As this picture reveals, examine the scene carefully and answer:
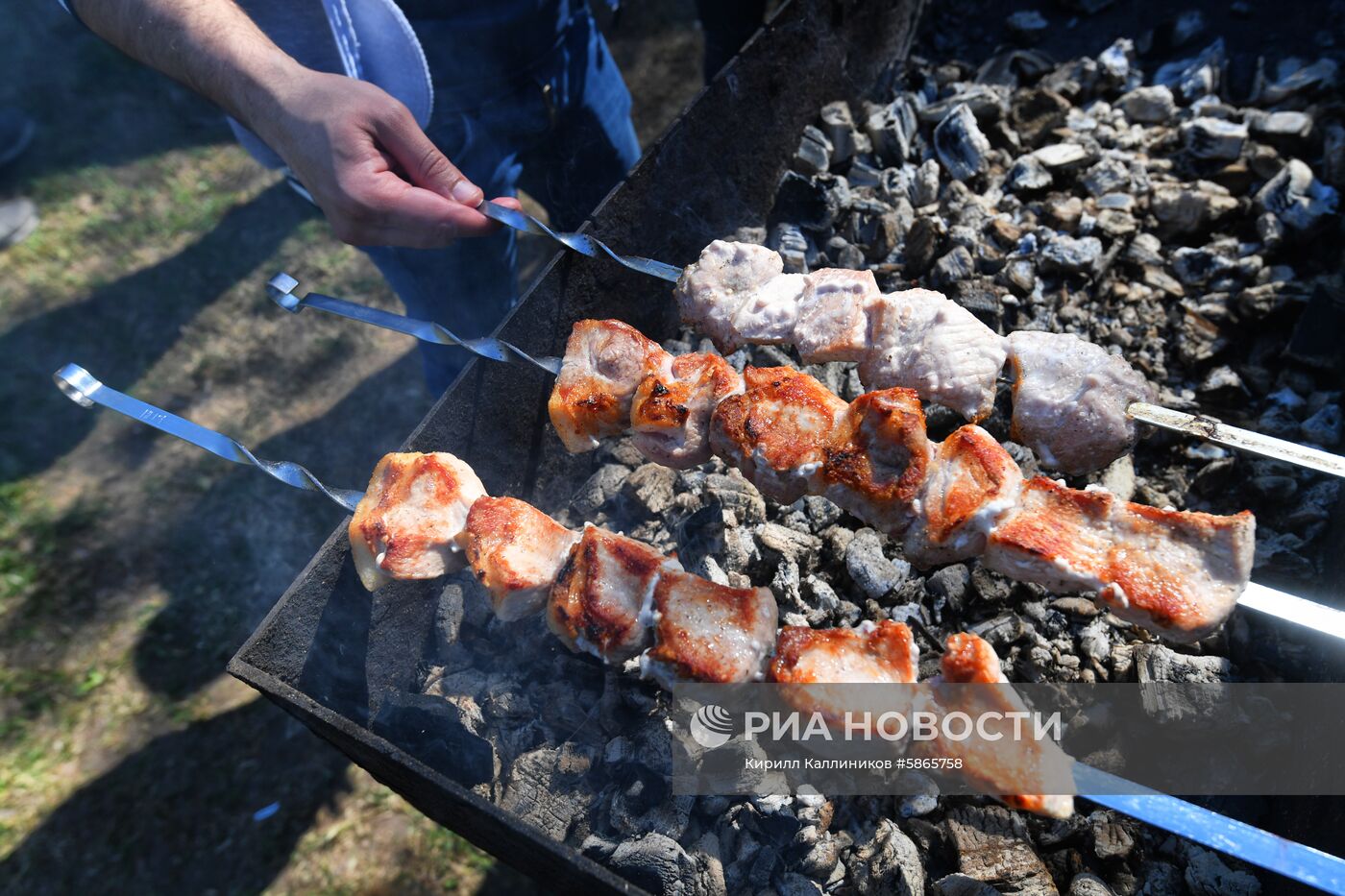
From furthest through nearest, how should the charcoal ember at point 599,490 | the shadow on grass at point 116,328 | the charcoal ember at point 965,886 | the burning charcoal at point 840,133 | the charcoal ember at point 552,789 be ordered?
the shadow on grass at point 116,328, the burning charcoal at point 840,133, the charcoal ember at point 599,490, the charcoal ember at point 552,789, the charcoal ember at point 965,886

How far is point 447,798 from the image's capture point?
5.59ft

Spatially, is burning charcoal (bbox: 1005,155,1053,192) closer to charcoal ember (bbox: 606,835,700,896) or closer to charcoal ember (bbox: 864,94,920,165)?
charcoal ember (bbox: 864,94,920,165)

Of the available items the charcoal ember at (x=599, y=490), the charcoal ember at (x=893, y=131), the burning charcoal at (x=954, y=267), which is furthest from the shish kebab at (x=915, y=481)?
the charcoal ember at (x=893, y=131)

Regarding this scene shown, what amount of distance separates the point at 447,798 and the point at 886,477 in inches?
49.3

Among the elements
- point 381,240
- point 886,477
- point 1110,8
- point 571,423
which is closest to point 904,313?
point 886,477

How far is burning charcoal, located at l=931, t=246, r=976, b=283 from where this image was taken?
2754mm

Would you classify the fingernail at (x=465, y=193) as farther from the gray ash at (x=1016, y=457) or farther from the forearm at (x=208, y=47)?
the gray ash at (x=1016, y=457)

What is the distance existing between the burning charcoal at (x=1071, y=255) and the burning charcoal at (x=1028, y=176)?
0.35 meters

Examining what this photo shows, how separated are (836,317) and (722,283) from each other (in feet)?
1.25

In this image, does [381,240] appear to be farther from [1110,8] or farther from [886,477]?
[1110,8]

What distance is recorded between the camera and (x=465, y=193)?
217 cm

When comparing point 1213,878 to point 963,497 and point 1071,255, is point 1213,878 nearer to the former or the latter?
point 963,497

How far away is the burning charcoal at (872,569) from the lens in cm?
226

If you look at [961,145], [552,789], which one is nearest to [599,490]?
[552,789]
